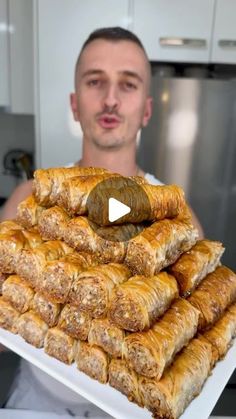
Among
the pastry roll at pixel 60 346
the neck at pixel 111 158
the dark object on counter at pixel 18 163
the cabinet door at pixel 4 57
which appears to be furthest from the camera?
the dark object on counter at pixel 18 163

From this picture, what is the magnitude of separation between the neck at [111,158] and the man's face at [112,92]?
0.13 ft

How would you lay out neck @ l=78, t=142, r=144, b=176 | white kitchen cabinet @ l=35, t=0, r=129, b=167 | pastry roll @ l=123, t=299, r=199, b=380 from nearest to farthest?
pastry roll @ l=123, t=299, r=199, b=380
neck @ l=78, t=142, r=144, b=176
white kitchen cabinet @ l=35, t=0, r=129, b=167

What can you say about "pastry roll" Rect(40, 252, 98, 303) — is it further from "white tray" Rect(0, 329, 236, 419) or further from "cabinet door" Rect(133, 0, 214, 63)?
"cabinet door" Rect(133, 0, 214, 63)

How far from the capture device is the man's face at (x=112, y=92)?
5.52 ft

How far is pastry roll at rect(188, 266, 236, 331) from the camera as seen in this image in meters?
0.88

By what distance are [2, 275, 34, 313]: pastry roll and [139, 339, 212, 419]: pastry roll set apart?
0.30m

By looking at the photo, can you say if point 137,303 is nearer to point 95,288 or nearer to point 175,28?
point 95,288

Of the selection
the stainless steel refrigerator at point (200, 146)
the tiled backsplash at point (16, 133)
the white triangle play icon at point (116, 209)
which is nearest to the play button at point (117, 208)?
the white triangle play icon at point (116, 209)

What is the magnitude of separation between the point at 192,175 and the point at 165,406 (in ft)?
6.40

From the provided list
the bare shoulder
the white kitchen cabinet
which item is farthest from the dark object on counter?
the bare shoulder

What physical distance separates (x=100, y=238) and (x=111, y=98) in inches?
39.1

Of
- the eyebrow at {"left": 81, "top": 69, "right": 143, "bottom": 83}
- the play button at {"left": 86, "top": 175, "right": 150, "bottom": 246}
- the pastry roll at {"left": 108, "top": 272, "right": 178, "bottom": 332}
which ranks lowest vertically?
the pastry roll at {"left": 108, "top": 272, "right": 178, "bottom": 332}

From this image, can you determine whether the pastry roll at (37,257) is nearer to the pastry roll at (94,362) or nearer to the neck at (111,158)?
the pastry roll at (94,362)

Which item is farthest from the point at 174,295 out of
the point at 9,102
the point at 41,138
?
the point at 9,102
